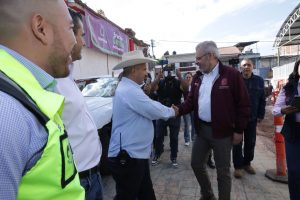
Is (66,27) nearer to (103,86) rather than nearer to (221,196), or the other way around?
(221,196)

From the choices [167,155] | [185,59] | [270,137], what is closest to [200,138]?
[167,155]

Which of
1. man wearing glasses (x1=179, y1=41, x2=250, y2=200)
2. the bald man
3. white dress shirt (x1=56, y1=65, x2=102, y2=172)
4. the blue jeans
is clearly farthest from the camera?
man wearing glasses (x1=179, y1=41, x2=250, y2=200)

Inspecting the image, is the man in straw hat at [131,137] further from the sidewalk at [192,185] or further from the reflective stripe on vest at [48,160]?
the reflective stripe on vest at [48,160]

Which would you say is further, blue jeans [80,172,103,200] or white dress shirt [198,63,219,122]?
white dress shirt [198,63,219,122]

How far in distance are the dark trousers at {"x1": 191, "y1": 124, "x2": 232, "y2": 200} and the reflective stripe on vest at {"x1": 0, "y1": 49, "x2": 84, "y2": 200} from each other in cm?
303

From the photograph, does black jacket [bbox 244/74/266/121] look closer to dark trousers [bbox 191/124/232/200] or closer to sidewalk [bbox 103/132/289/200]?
sidewalk [bbox 103/132/289/200]

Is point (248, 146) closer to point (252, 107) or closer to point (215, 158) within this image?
point (252, 107)

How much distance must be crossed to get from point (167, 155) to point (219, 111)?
341cm

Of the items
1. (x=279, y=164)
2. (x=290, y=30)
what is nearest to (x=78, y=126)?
(x=279, y=164)

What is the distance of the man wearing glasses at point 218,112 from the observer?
3697 millimetres

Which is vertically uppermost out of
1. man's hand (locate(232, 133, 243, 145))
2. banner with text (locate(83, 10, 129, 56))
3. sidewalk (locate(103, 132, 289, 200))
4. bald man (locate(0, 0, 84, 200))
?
banner with text (locate(83, 10, 129, 56))

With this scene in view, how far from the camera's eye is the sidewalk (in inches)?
174

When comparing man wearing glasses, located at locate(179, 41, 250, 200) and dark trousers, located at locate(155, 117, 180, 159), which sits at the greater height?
man wearing glasses, located at locate(179, 41, 250, 200)

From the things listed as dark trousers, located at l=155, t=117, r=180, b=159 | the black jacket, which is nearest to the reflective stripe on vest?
the black jacket
